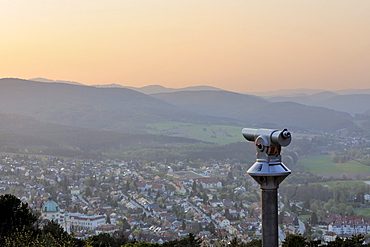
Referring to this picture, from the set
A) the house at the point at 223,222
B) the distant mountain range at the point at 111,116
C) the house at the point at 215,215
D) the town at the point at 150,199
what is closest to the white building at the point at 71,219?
the town at the point at 150,199

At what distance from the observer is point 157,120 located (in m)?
99.2

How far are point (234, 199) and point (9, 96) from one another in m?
81.9

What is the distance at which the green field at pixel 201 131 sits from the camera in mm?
76000

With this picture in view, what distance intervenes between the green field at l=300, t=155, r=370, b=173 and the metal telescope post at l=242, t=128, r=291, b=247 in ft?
157

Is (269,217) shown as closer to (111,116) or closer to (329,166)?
(329,166)

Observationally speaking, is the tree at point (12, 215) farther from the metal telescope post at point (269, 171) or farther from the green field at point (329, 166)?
the green field at point (329, 166)

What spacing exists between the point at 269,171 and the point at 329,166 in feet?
172

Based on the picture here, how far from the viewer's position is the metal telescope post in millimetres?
2838

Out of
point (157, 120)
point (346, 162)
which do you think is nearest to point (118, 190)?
point (346, 162)

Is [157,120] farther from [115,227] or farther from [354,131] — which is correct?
[115,227]

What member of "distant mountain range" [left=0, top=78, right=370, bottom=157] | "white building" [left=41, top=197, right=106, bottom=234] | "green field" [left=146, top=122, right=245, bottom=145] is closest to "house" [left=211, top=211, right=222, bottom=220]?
"white building" [left=41, top=197, right=106, bottom=234]

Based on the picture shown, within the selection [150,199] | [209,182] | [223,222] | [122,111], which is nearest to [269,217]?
[223,222]

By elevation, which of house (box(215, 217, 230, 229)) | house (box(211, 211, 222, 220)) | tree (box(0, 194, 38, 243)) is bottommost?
house (box(211, 211, 222, 220))

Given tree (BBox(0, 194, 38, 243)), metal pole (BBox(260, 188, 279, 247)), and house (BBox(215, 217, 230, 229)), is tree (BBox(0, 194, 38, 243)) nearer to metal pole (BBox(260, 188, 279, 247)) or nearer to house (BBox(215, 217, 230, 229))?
metal pole (BBox(260, 188, 279, 247))
